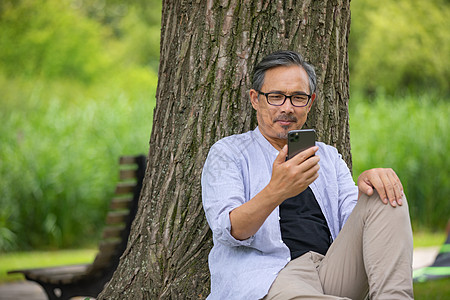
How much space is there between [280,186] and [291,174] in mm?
61

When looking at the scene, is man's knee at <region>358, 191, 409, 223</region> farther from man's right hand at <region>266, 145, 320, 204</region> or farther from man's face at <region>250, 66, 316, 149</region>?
man's face at <region>250, 66, 316, 149</region>

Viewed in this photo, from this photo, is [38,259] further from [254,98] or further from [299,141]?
[299,141]

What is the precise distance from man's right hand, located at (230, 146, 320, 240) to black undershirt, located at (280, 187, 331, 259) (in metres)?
0.35

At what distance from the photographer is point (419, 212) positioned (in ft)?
33.8

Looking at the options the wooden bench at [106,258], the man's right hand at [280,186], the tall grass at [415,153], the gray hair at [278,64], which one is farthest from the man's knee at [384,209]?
the tall grass at [415,153]

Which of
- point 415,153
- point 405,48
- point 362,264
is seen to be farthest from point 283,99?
point 405,48

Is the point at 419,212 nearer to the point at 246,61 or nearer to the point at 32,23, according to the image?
the point at 246,61

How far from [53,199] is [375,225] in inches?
257

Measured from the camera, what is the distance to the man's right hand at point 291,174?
2605 mm

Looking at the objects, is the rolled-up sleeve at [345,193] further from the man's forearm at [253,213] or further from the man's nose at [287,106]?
the man's forearm at [253,213]

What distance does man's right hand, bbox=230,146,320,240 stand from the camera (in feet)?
8.55

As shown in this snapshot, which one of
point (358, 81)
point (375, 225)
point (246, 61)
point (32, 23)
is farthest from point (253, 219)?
point (358, 81)

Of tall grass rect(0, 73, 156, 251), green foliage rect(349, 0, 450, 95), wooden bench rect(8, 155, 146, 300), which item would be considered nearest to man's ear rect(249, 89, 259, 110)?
wooden bench rect(8, 155, 146, 300)

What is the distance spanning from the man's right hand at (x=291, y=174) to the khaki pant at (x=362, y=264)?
327mm
